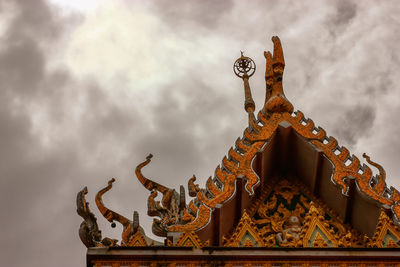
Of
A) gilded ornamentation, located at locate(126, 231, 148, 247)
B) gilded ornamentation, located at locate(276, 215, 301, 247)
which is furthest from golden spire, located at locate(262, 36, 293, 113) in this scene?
gilded ornamentation, located at locate(126, 231, 148, 247)

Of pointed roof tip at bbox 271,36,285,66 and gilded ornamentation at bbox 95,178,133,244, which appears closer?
gilded ornamentation at bbox 95,178,133,244

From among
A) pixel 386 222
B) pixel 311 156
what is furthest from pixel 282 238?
pixel 311 156

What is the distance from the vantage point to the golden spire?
50.1 feet

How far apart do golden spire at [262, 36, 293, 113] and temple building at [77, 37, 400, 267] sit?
0.02m

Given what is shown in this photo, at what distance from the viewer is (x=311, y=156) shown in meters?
14.6

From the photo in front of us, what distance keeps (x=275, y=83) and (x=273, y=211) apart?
111 inches

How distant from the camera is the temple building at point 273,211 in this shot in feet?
37.8

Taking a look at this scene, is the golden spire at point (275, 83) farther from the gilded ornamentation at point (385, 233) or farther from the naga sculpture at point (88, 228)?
the naga sculpture at point (88, 228)

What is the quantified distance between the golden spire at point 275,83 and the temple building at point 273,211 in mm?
25

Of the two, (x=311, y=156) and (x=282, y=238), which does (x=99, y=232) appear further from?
(x=311, y=156)

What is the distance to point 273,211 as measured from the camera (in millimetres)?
14266

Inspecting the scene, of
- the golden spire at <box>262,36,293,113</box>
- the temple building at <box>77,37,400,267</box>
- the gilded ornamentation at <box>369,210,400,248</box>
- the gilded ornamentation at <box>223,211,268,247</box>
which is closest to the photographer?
the temple building at <box>77,37,400,267</box>

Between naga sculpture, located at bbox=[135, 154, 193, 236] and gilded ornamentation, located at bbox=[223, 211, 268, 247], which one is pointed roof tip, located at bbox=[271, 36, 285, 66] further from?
gilded ornamentation, located at bbox=[223, 211, 268, 247]

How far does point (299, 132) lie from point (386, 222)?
9.21 ft
